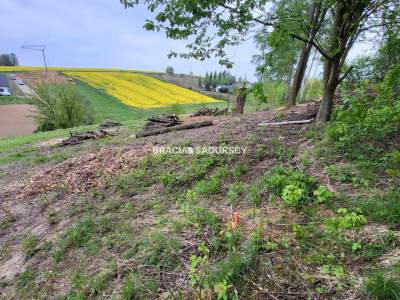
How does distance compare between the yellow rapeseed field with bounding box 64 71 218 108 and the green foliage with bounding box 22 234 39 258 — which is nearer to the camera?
the green foliage with bounding box 22 234 39 258

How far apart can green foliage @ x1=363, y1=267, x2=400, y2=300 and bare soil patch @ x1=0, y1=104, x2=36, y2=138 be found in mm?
23917

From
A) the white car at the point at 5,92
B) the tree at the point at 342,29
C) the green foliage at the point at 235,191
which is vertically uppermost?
the tree at the point at 342,29

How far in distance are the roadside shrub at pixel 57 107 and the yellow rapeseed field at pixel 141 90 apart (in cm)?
1256

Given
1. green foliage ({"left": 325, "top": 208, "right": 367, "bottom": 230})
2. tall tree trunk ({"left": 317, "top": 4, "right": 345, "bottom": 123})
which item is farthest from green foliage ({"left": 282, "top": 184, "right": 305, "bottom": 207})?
tall tree trunk ({"left": 317, "top": 4, "right": 345, "bottom": 123})

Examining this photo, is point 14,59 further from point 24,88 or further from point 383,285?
point 383,285

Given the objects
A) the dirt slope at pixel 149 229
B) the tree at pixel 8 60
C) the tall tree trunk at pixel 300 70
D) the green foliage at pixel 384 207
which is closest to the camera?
the dirt slope at pixel 149 229

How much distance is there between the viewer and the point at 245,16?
336 centimetres

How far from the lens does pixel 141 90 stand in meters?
42.2

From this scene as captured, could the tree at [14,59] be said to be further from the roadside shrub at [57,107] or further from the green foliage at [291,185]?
the green foliage at [291,185]

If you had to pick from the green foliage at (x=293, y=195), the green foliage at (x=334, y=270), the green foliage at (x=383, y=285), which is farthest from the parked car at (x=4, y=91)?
the green foliage at (x=383, y=285)

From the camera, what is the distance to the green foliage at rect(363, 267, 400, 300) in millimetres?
1563

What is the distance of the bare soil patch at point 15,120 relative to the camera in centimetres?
2167

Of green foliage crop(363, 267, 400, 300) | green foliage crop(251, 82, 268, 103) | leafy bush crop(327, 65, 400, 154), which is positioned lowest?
green foliage crop(363, 267, 400, 300)

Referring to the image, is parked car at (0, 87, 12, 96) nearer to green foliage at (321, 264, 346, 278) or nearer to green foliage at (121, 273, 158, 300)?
green foliage at (121, 273, 158, 300)
